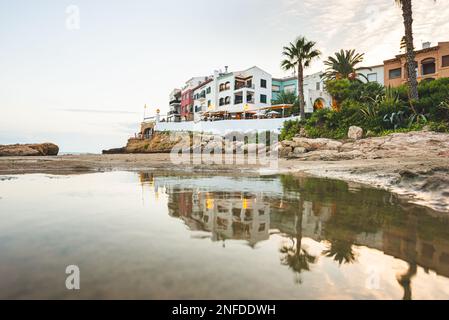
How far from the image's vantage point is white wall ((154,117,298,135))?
3681 cm

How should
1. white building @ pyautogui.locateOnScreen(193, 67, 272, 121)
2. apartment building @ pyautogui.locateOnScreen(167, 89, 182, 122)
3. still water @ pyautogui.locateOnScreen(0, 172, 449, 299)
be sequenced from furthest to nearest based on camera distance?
apartment building @ pyautogui.locateOnScreen(167, 89, 182, 122) → white building @ pyautogui.locateOnScreen(193, 67, 272, 121) → still water @ pyautogui.locateOnScreen(0, 172, 449, 299)

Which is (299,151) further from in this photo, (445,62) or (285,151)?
(445,62)

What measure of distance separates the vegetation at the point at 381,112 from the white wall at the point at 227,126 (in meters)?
5.57

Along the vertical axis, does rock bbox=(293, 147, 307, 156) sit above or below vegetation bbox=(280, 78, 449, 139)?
below

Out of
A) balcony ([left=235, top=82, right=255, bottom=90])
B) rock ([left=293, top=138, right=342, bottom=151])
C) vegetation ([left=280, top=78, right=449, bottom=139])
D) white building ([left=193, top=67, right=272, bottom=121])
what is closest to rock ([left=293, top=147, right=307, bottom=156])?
rock ([left=293, top=138, right=342, bottom=151])

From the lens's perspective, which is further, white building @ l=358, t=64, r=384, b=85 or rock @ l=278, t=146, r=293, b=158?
white building @ l=358, t=64, r=384, b=85

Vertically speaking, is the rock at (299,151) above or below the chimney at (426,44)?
below

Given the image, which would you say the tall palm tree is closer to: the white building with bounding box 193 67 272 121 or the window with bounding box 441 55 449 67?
the window with bounding box 441 55 449 67

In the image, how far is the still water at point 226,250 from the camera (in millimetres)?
2422

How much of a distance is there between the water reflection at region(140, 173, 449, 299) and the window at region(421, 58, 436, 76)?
4281 cm

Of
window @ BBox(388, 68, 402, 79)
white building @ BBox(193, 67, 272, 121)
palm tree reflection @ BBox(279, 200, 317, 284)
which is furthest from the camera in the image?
white building @ BBox(193, 67, 272, 121)

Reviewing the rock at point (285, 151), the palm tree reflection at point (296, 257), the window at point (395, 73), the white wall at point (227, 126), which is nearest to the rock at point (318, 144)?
the rock at point (285, 151)

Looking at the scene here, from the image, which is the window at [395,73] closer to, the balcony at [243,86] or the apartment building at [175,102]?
the balcony at [243,86]

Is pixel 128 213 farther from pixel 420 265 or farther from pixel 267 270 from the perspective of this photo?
pixel 420 265
